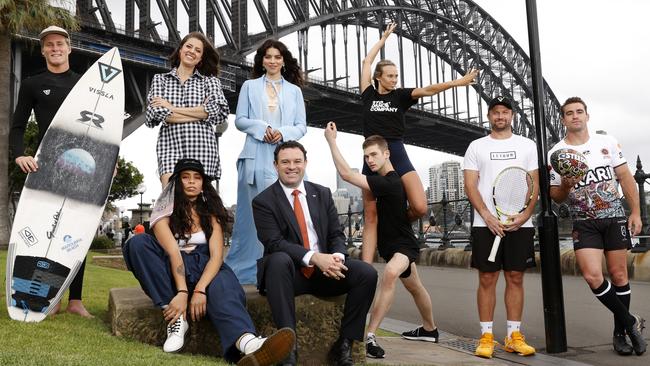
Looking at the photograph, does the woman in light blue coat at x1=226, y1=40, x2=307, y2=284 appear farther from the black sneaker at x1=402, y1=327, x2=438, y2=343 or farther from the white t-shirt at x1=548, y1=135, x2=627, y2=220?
the white t-shirt at x1=548, y1=135, x2=627, y2=220

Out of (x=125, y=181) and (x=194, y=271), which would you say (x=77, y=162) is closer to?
(x=194, y=271)

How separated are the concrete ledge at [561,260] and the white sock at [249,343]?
5.68 m

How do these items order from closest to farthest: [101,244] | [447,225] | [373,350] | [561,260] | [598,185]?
[373,350] < [598,185] < [561,260] < [447,225] < [101,244]

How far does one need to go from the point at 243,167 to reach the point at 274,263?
1197 millimetres

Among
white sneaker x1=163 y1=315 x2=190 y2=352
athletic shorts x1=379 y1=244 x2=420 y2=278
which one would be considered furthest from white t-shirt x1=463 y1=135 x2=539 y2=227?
white sneaker x1=163 y1=315 x2=190 y2=352

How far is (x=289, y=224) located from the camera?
124 inches

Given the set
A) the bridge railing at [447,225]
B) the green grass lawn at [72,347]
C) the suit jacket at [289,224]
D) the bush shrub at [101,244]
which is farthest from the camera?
the bush shrub at [101,244]

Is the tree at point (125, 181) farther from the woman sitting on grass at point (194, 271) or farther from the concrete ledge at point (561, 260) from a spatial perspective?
the woman sitting on grass at point (194, 271)

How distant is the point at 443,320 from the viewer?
5129 millimetres

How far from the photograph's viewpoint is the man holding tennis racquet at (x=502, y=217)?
3.67m

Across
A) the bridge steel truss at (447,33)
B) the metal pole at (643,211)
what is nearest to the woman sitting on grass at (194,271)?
the metal pole at (643,211)

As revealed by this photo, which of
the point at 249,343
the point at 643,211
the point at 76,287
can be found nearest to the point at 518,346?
the point at 249,343

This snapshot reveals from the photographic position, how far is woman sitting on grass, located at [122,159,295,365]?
106 inches

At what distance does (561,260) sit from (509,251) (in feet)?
16.5
